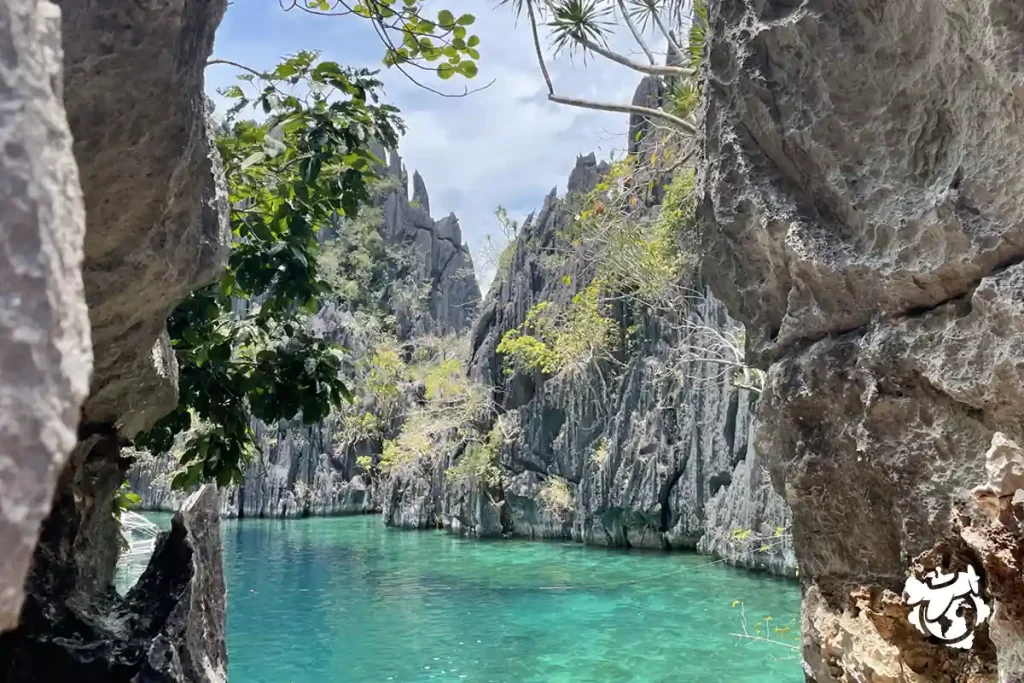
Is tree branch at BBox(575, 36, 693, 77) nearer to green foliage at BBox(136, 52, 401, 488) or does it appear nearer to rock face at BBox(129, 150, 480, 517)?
green foliage at BBox(136, 52, 401, 488)

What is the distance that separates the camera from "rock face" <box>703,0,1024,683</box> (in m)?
2.09

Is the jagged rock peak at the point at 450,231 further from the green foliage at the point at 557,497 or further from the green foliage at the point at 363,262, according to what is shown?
the green foliage at the point at 557,497

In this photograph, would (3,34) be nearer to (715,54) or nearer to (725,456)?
(715,54)

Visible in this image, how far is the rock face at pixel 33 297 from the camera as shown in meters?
0.42

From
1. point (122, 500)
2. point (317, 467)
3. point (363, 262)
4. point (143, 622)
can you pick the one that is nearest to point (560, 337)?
point (317, 467)

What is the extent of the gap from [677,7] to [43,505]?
406cm

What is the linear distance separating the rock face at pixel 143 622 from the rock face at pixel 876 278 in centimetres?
196

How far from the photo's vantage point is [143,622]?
214cm

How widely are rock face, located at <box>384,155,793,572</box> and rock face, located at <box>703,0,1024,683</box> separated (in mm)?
5451

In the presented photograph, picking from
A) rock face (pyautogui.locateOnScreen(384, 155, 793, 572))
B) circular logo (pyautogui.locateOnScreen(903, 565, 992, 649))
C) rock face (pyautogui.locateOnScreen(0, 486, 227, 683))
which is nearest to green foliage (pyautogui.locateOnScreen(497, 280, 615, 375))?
rock face (pyautogui.locateOnScreen(384, 155, 793, 572))

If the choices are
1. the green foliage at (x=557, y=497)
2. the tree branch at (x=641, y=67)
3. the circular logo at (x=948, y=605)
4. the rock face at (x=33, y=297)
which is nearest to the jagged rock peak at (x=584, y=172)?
the green foliage at (x=557, y=497)

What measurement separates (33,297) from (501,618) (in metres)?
8.71

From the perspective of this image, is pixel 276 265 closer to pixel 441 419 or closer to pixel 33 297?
pixel 33 297

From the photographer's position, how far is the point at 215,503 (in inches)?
100
